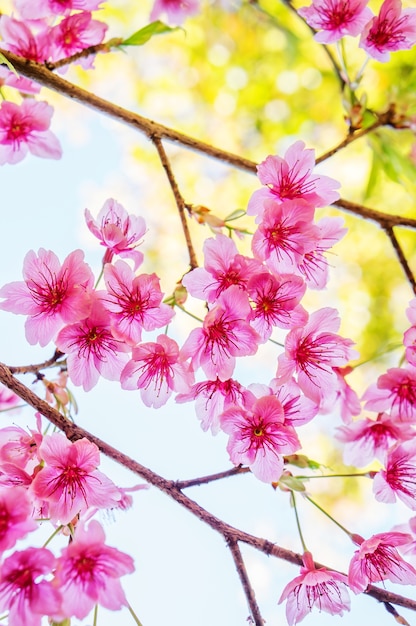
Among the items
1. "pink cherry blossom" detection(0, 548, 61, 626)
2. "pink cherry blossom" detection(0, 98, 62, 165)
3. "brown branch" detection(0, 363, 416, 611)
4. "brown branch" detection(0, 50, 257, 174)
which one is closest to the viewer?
"pink cherry blossom" detection(0, 548, 61, 626)

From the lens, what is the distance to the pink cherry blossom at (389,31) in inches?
38.5

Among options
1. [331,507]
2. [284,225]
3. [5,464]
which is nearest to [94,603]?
[5,464]

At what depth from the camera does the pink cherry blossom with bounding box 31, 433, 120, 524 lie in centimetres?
73

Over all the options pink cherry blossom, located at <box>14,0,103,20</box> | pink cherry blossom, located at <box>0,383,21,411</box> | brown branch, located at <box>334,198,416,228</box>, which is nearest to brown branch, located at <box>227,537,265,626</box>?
pink cherry blossom, located at <box>0,383,21,411</box>

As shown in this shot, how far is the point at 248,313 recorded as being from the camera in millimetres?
776

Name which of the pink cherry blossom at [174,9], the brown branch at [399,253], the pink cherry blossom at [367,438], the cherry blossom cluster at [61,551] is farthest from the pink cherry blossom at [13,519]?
the pink cherry blossom at [174,9]

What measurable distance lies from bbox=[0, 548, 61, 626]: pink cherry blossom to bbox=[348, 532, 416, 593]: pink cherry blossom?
337 millimetres

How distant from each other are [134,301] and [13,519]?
11.0 inches

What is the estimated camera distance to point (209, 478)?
2.53 ft

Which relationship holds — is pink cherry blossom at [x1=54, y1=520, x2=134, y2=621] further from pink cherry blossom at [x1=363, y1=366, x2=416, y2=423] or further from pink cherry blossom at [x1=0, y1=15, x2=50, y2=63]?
pink cherry blossom at [x1=0, y1=15, x2=50, y2=63]

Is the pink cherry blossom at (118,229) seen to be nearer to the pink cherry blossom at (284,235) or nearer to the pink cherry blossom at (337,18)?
the pink cherry blossom at (284,235)

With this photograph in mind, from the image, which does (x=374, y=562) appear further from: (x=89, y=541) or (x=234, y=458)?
(x=89, y=541)

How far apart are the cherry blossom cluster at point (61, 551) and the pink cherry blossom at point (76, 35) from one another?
2.13ft

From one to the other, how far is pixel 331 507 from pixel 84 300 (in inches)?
81.0
